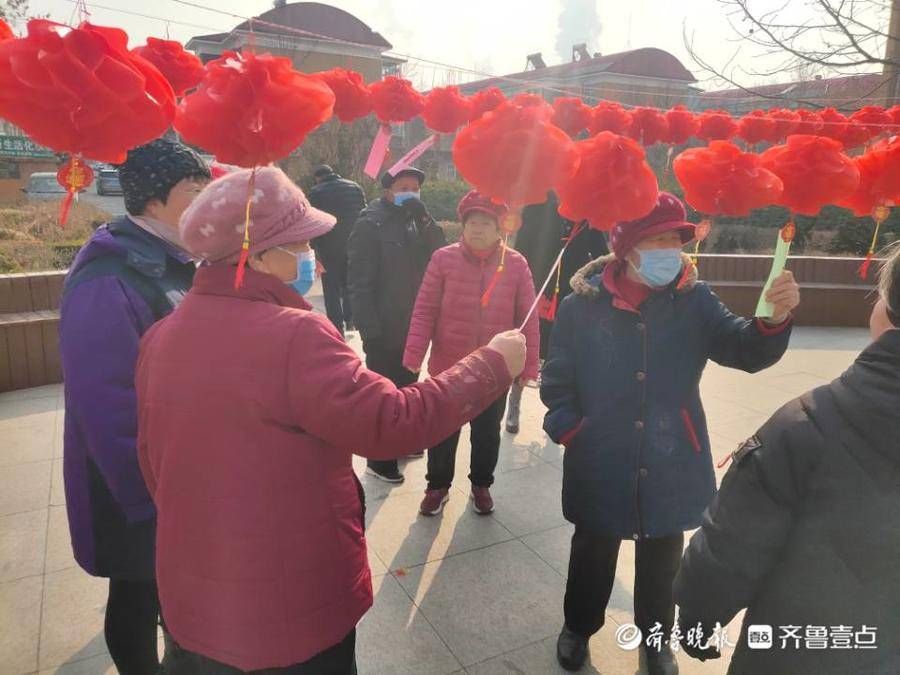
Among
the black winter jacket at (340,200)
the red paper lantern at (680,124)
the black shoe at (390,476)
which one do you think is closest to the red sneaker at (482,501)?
the black shoe at (390,476)

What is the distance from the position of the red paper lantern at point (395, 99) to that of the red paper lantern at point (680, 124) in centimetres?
223

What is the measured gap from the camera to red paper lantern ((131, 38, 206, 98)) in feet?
8.02

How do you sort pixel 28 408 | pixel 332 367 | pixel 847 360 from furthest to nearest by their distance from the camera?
pixel 847 360 → pixel 28 408 → pixel 332 367

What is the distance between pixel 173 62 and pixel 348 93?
1.52m

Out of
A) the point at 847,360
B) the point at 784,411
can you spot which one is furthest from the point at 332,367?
the point at 847,360

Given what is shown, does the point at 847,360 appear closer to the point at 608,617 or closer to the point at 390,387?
the point at 608,617

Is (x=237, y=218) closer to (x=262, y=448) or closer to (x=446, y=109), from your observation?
(x=262, y=448)

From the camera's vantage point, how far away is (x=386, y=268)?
384 cm

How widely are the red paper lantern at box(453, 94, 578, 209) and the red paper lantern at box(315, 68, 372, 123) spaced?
6.57 ft

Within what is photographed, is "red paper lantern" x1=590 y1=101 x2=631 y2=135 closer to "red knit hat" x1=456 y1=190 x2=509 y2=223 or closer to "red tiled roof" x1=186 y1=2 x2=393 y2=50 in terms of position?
"red knit hat" x1=456 y1=190 x2=509 y2=223

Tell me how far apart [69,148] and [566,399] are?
180 centimetres

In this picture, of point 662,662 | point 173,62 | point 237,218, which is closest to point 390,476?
point 662,662

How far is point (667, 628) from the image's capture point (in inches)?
95.0

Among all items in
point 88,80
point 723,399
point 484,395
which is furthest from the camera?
point 723,399
